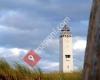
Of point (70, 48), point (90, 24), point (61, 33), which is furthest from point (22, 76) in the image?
point (61, 33)

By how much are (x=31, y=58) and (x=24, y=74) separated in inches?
32.6

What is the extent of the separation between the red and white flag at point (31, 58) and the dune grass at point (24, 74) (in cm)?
58

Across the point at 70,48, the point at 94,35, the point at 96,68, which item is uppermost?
the point at 70,48

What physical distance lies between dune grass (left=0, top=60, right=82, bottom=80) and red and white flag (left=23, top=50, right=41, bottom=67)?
1.89ft

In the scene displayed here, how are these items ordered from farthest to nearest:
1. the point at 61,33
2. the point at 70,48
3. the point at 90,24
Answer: the point at 61,33
the point at 70,48
the point at 90,24

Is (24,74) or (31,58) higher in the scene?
(31,58)

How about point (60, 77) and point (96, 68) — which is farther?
point (60, 77)

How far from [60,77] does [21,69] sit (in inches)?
61.6

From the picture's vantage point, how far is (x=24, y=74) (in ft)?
47.3

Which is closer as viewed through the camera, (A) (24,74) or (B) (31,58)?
(B) (31,58)

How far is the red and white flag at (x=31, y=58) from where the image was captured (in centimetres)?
1378

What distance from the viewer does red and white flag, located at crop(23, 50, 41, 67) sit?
45.2 feet

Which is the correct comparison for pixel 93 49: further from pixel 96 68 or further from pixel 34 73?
pixel 34 73

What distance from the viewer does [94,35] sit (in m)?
2.37
